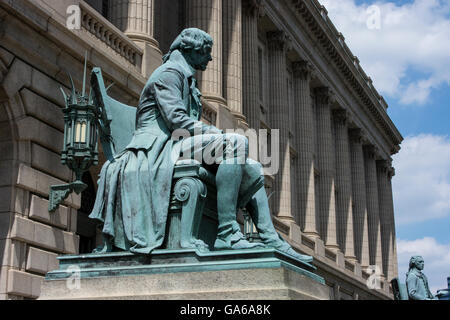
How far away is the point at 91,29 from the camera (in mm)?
18219

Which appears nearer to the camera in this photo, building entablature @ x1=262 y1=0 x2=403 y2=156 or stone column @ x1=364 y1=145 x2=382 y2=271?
building entablature @ x1=262 y1=0 x2=403 y2=156

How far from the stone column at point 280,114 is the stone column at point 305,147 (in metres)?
2.69

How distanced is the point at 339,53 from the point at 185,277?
4168cm

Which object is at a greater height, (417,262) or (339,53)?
(339,53)

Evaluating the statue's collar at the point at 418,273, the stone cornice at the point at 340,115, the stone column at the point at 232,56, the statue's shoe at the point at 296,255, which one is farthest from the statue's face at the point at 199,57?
the stone cornice at the point at 340,115

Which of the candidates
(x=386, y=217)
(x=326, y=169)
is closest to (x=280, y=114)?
(x=326, y=169)

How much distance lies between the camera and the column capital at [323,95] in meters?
45.9

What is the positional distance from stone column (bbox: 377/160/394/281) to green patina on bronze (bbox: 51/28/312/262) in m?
50.6

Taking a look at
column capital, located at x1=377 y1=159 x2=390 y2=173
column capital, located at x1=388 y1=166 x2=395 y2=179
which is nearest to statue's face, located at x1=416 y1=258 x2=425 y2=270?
column capital, located at x1=377 y1=159 x2=390 y2=173

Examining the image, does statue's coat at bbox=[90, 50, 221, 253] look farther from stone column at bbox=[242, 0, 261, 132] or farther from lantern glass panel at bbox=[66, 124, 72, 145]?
stone column at bbox=[242, 0, 261, 132]

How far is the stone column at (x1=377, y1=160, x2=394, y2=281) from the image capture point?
5712 cm

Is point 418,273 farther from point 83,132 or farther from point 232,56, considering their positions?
point 232,56

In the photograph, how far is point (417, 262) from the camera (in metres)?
17.0

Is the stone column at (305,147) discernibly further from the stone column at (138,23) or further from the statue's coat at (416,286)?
the statue's coat at (416,286)
